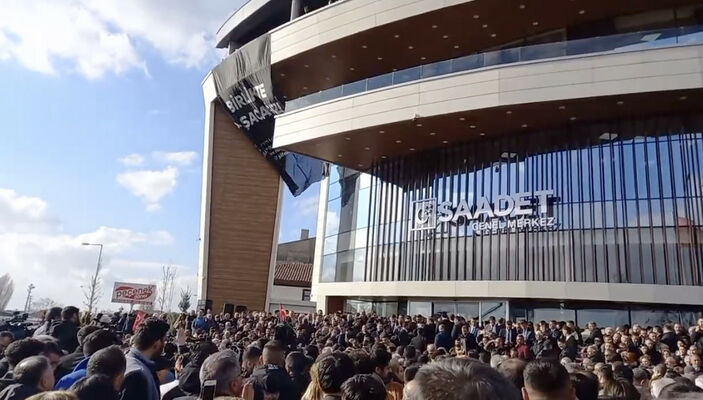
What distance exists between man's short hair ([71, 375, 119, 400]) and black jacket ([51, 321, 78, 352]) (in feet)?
14.2

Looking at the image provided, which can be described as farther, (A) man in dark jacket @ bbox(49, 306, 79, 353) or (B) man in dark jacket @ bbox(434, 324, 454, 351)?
(B) man in dark jacket @ bbox(434, 324, 454, 351)

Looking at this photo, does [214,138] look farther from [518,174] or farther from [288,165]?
[518,174]

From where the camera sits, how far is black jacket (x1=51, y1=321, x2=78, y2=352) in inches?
271

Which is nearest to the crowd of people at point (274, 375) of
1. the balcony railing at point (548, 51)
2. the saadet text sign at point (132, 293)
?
the balcony railing at point (548, 51)

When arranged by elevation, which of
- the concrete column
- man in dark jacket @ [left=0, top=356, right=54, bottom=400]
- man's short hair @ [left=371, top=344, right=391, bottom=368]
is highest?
the concrete column

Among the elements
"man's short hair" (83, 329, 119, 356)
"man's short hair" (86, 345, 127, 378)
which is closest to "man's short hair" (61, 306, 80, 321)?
"man's short hair" (83, 329, 119, 356)

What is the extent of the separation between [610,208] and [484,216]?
173 inches

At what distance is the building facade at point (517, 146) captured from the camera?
1692cm

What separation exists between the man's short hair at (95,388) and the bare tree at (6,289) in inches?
4029

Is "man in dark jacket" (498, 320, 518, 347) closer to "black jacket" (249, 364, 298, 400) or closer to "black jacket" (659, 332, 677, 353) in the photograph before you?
"black jacket" (659, 332, 677, 353)

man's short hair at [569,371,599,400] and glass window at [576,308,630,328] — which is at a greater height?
glass window at [576,308,630,328]

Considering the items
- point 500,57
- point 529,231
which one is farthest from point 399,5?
point 529,231

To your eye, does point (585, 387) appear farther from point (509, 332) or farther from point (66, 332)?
point (509, 332)

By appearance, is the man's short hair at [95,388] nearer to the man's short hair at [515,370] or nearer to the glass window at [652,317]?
the man's short hair at [515,370]
